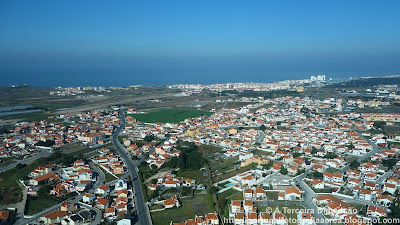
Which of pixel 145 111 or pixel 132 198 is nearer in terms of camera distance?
pixel 132 198

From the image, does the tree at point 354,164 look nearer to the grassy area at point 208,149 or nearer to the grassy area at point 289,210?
the grassy area at point 289,210

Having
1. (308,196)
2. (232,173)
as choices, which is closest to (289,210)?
(308,196)

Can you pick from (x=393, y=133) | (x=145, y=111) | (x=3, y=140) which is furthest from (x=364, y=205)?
(x=145, y=111)

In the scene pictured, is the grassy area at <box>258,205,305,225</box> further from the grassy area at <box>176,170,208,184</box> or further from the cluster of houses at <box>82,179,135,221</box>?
the cluster of houses at <box>82,179,135,221</box>

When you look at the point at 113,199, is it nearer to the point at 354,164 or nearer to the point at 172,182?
the point at 172,182

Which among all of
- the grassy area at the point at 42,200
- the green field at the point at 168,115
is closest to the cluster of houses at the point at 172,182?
the grassy area at the point at 42,200

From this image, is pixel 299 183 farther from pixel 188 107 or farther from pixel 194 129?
pixel 188 107
